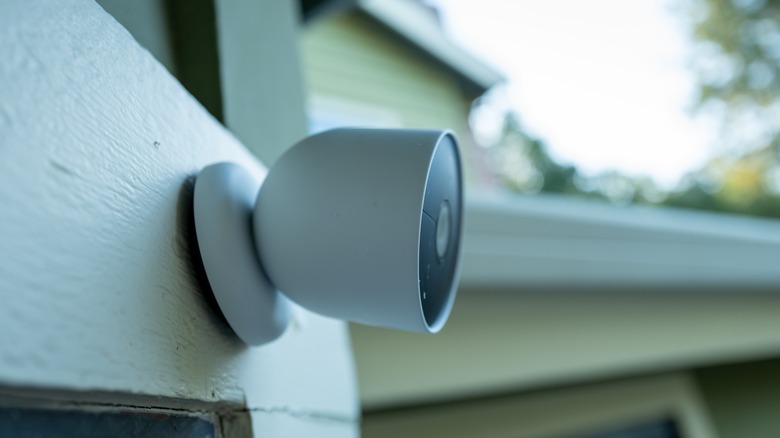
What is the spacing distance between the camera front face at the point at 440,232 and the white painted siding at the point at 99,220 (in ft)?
0.49

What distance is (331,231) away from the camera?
46 cm

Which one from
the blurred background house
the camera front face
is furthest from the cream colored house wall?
the camera front face

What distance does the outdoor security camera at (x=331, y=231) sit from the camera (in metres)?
0.45

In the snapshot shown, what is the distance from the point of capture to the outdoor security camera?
0.45 meters

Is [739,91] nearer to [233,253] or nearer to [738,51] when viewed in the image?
[738,51]

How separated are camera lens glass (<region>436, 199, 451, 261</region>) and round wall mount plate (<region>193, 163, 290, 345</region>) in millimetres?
133

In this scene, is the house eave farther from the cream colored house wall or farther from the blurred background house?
the blurred background house

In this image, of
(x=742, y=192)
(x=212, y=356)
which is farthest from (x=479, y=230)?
(x=742, y=192)

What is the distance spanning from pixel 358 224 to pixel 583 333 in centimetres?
165

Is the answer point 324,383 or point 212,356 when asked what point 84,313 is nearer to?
point 212,356

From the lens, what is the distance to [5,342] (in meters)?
0.25

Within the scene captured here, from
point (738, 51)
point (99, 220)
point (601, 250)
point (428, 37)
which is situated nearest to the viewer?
point (99, 220)

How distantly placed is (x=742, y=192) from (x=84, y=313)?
571 inches

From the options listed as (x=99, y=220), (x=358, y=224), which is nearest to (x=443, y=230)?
(x=358, y=224)
